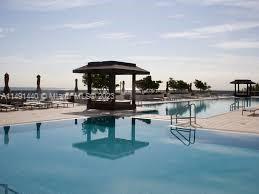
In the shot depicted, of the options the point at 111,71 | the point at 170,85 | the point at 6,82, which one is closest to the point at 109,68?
the point at 111,71

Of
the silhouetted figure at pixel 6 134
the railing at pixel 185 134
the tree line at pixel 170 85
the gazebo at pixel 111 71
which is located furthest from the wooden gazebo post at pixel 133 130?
the tree line at pixel 170 85

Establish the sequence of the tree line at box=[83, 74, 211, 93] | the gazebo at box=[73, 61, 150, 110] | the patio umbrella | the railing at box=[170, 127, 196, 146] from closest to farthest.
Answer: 1. the railing at box=[170, 127, 196, 146]
2. the gazebo at box=[73, 61, 150, 110]
3. the patio umbrella
4. the tree line at box=[83, 74, 211, 93]

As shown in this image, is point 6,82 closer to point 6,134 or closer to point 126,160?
point 6,134

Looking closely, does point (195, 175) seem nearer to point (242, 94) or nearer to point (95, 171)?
point (95, 171)

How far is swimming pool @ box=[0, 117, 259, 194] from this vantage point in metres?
7.15

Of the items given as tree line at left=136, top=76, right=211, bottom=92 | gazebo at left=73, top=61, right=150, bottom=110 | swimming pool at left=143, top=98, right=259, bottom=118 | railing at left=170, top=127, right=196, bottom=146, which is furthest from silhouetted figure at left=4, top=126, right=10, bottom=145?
tree line at left=136, top=76, right=211, bottom=92

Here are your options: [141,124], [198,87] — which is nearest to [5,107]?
[141,124]

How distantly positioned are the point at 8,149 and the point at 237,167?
7599 mm

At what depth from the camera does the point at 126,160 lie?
31.4 ft

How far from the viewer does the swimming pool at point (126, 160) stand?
7.15 meters

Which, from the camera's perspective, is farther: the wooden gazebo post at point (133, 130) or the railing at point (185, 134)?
the wooden gazebo post at point (133, 130)

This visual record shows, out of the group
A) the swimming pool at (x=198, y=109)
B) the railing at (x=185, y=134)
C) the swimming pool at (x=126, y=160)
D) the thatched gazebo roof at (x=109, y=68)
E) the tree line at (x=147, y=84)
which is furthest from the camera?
the tree line at (x=147, y=84)

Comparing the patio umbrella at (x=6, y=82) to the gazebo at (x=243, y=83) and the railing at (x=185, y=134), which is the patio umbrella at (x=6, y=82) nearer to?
the railing at (x=185, y=134)

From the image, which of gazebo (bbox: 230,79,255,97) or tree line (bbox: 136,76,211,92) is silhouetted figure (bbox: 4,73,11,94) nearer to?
tree line (bbox: 136,76,211,92)
